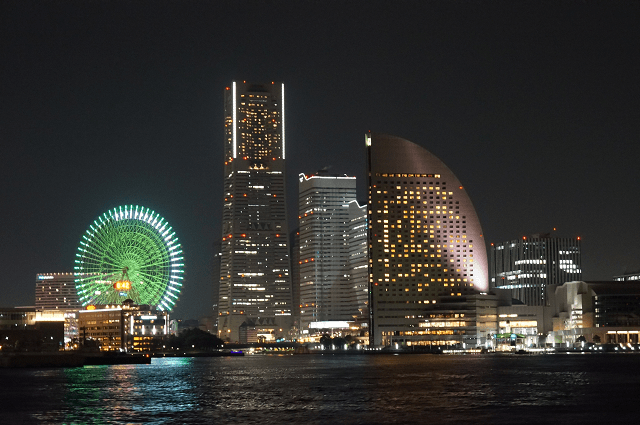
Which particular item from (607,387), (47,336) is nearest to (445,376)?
(607,387)

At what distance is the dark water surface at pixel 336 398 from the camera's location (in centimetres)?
7125

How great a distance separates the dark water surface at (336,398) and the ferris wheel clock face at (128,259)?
46043 millimetres

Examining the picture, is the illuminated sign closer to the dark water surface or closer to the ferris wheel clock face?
the ferris wheel clock face

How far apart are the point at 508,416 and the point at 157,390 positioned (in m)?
44.6

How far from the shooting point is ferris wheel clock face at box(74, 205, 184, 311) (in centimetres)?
17512

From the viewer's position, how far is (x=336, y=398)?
288 ft

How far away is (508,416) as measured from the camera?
70.5 m

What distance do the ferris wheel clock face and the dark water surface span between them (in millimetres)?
46043

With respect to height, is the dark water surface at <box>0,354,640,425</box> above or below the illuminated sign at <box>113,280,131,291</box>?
below

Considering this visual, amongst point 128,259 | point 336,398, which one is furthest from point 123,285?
point 336,398

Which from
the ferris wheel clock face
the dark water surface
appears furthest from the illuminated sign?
the dark water surface

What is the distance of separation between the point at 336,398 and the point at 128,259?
314 feet

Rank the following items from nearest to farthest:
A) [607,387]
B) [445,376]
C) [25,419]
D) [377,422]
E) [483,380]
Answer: [377,422] → [25,419] → [607,387] → [483,380] → [445,376]

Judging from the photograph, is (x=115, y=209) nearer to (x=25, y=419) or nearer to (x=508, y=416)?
(x=25, y=419)
